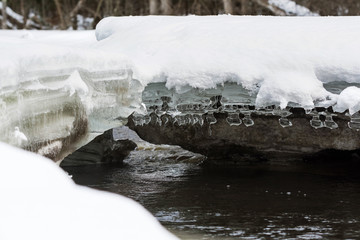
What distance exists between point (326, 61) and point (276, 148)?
2026mm

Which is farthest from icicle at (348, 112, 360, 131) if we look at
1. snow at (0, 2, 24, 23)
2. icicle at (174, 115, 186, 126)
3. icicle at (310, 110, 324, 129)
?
snow at (0, 2, 24, 23)

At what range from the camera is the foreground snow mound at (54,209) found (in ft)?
6.55

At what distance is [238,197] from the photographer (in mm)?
6766

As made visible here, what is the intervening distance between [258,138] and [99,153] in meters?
2.48

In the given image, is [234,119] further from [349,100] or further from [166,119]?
[349,100]

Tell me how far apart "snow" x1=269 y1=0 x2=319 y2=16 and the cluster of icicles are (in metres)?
12.9

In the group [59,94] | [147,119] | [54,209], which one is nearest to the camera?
[54,209]

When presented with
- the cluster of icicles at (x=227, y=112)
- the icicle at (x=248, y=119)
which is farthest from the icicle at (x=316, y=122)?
the icicle at (x=248, y=119)

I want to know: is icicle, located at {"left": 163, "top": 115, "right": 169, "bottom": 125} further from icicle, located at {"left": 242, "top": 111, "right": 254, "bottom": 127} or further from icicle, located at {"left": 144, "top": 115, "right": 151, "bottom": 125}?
icicle, located at {"left": 242, "top": 111, "right": 254, "bottom": 127}

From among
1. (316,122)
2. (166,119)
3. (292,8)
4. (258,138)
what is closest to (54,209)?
(316,122)

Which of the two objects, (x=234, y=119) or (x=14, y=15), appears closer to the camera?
(x=234, y=119)

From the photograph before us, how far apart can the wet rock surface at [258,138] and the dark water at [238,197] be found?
10.4 inches

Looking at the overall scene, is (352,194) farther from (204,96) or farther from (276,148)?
(204,96)

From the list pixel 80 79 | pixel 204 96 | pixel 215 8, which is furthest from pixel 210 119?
pixel 215 8
